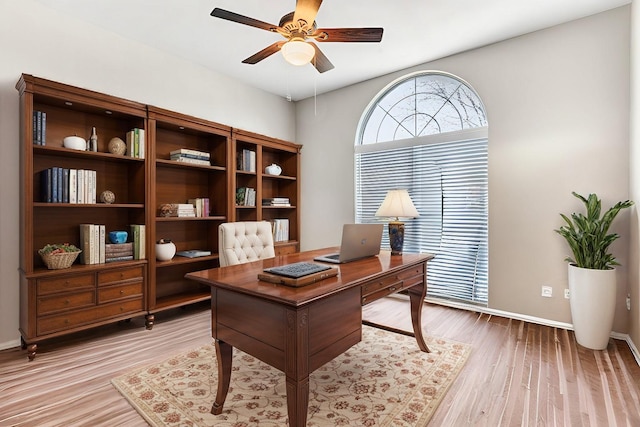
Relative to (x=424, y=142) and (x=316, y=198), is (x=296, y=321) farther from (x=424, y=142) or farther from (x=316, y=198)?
(x=316, y=198)

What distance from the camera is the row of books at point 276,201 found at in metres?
4.28

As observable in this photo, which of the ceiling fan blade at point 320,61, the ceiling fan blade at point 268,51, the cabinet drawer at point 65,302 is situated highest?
the ceiling fan blade at point 268,51

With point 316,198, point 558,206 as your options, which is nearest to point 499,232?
point 558,206

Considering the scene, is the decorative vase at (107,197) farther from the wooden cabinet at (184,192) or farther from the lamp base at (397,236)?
the lamp base at (397,236)

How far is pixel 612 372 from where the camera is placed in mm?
2121

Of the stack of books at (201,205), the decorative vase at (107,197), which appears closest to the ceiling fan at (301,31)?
the decorative vase at (107,197)

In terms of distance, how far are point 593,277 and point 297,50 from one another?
2803 mm

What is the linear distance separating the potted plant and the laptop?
171 centimetres

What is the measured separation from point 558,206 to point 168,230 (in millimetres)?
3975

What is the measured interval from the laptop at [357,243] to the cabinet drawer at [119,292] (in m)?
1.84

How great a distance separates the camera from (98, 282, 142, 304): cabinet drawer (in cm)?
264

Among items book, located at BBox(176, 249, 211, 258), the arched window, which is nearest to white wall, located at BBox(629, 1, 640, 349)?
the arched window

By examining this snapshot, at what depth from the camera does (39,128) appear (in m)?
2.41

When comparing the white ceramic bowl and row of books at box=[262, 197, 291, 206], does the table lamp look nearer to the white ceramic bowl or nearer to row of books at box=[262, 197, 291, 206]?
row of books at box=[262, 197, 291, 206]
